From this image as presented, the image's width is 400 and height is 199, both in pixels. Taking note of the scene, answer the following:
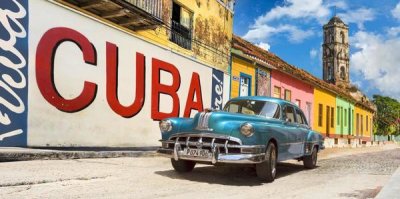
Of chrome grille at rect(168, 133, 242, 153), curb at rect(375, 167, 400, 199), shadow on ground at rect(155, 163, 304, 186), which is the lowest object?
shadow on ground at rect(155, 163, 304, 186)

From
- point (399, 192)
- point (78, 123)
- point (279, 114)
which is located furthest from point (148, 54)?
point (399, 192)

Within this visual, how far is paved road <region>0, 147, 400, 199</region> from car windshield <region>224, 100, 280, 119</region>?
1.21 m

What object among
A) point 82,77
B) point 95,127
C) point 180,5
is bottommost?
point 95,127

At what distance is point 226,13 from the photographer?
62.7 ft

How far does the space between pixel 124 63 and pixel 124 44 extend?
580 mm

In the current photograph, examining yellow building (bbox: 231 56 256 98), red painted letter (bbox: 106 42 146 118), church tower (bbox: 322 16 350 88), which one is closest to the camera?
red painted letter (bbox: 106 42 146 118)

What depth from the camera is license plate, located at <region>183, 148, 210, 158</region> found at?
6.78 meters

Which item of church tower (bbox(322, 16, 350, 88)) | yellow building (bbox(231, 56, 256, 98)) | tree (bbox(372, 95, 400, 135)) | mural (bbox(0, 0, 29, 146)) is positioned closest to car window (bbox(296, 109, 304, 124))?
mural (bbox(0, 0, 29, 146))

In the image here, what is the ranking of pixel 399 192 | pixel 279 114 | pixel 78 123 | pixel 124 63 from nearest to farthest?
pixel 399 192, pixel 279 114, pixel 78 123, pixel 124 63

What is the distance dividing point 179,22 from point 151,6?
2.48 metres

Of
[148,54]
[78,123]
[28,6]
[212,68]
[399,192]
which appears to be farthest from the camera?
[212,68]

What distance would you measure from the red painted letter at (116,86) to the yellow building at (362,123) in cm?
3377

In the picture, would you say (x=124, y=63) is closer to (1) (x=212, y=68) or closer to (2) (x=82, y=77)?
(2) (x=82, y=77)

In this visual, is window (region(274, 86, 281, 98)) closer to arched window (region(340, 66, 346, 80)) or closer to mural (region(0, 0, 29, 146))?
mural (region(0, 0, 29, 146))
